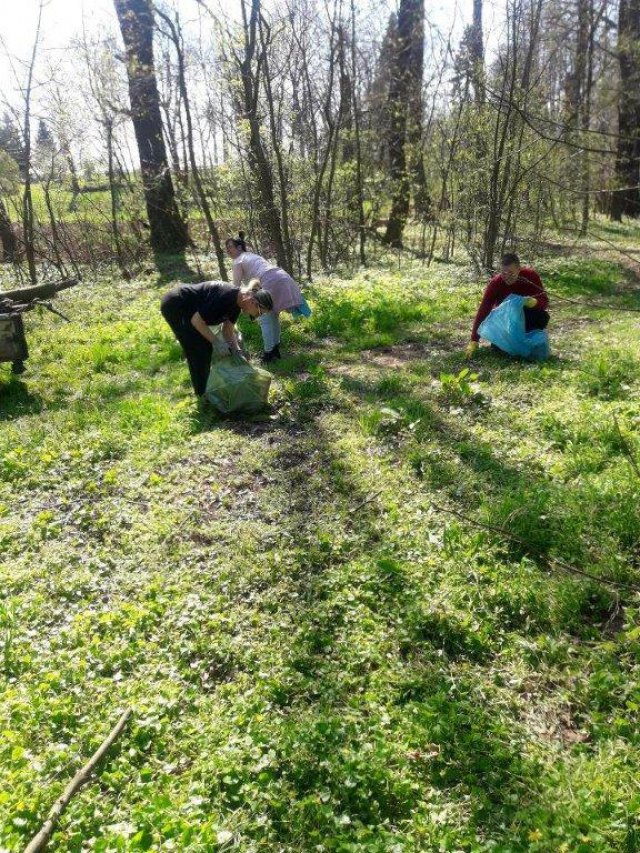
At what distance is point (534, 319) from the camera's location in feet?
21.4

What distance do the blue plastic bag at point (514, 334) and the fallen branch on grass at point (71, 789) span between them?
206 inches

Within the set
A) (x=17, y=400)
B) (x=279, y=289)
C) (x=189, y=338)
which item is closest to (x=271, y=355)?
(x=279, y=289)

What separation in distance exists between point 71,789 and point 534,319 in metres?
5.98

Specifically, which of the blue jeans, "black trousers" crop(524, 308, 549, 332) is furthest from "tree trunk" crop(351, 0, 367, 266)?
"black trousers" crop(524, 308, 549, 332)

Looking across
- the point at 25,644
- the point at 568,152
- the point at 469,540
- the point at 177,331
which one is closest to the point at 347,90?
the point at 568,152

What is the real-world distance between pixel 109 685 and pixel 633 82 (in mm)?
21176

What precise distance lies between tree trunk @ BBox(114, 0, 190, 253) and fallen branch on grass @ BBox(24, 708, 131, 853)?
40.2 ft

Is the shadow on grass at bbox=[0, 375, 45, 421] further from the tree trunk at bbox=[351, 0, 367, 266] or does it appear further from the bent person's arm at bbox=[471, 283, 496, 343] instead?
the tree trunk at bbox=[351, 0, 367, 266]

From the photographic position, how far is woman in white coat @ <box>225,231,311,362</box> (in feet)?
22.7

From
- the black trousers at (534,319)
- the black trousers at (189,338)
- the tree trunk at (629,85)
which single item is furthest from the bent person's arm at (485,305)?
the tree trunk at (629,85)

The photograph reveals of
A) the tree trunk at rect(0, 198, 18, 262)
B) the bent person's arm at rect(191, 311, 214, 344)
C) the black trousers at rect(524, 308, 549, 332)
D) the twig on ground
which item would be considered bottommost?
the twig on ground

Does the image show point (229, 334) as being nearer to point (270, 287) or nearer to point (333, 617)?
point (270, 287)

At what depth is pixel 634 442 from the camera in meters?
4.22

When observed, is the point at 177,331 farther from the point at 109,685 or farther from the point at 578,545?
the point at 578,545
